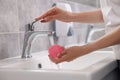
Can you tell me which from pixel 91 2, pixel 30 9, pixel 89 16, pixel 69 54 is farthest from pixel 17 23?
pixel 91 2

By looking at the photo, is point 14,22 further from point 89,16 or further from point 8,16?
point 89,16

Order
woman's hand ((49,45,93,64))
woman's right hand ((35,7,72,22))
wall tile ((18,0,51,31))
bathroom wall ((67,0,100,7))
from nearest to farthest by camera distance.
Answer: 1. woman's hand ((49,45,93,64))
2. woman's right hand ((35,7,72,22))
3. wall tile ((18,0,51,31))
4. bathroom wall ((67,0,100,7))

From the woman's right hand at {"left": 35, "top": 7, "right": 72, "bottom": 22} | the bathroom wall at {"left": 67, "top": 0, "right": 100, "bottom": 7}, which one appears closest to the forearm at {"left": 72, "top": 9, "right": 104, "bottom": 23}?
the woman's right hand at {"left": 35, "top": 7, "right": 72, "bottom": 22}

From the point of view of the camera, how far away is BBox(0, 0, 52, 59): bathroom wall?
0.96 m

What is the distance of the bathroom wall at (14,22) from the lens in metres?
0.96

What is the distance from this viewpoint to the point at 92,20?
1031 millimetres

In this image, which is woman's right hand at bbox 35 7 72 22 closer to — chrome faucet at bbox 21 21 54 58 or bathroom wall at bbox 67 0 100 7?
chrome faucet at bbox 21 21 54 58

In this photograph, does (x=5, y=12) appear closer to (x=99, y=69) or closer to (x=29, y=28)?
(x=29, y=28)

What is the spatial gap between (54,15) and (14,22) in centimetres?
21

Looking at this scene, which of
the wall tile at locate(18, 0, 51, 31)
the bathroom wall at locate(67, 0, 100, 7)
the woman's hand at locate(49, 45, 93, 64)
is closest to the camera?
the woman's hand at locate(49, 45, 93, 64)

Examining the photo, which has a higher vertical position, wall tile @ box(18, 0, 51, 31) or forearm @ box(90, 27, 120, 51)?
wall tile @ box(18, 0, 51, 31)

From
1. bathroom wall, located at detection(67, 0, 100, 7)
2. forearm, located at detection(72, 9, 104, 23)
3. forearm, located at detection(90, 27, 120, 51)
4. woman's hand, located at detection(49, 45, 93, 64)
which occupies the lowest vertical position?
woman's hand, located at detection(49, 45, 93, 64)

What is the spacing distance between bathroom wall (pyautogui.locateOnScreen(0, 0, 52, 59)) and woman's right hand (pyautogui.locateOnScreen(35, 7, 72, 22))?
162mm

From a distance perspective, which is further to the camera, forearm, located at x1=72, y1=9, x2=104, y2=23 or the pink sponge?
forearm, located at x1=72, y1=9, x2=104, y2=23
